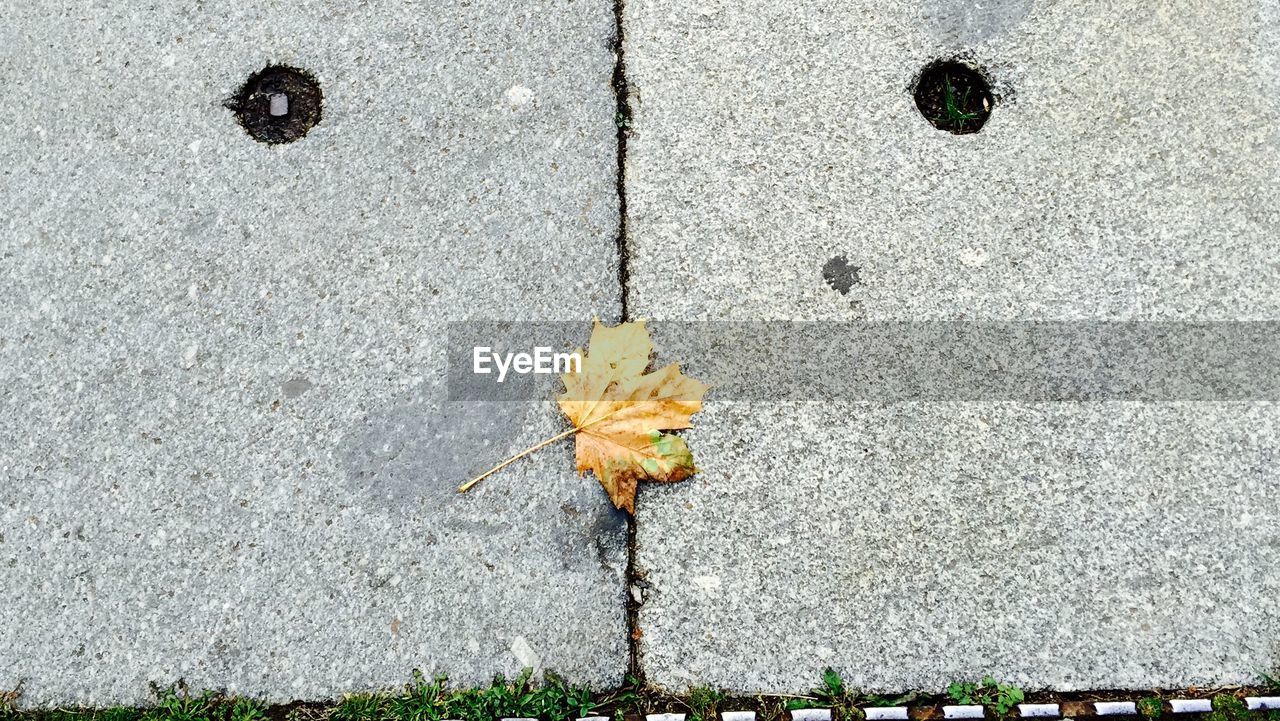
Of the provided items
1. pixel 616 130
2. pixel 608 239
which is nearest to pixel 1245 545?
pixel 608 239

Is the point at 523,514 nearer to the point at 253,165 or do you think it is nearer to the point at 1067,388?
the point at 253,165

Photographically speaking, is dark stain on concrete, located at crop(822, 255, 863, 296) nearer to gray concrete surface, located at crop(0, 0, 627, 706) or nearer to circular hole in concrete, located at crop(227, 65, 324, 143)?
gray concrete surface, located at crop(0, 0, 627, 706)

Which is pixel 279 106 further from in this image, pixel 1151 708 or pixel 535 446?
pixel 1151 708

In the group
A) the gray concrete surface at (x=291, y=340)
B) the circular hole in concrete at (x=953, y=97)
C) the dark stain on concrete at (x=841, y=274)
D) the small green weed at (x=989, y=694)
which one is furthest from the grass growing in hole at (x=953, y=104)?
the small green weed at (x=989, y=694)

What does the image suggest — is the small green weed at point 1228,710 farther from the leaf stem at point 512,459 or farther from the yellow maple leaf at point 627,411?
the leaf stem at point 512,459

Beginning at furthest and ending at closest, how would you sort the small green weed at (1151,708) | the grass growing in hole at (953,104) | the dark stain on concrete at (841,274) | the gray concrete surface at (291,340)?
1. the grass growing in hole at (953,104)
2. the dark stain on concrete at (841,274)
3. the gray concrete surface at (291,340)
4. the small green weed at (1151,708)

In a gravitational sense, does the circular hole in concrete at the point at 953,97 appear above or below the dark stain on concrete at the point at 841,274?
above

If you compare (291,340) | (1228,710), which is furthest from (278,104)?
(1228,710)
